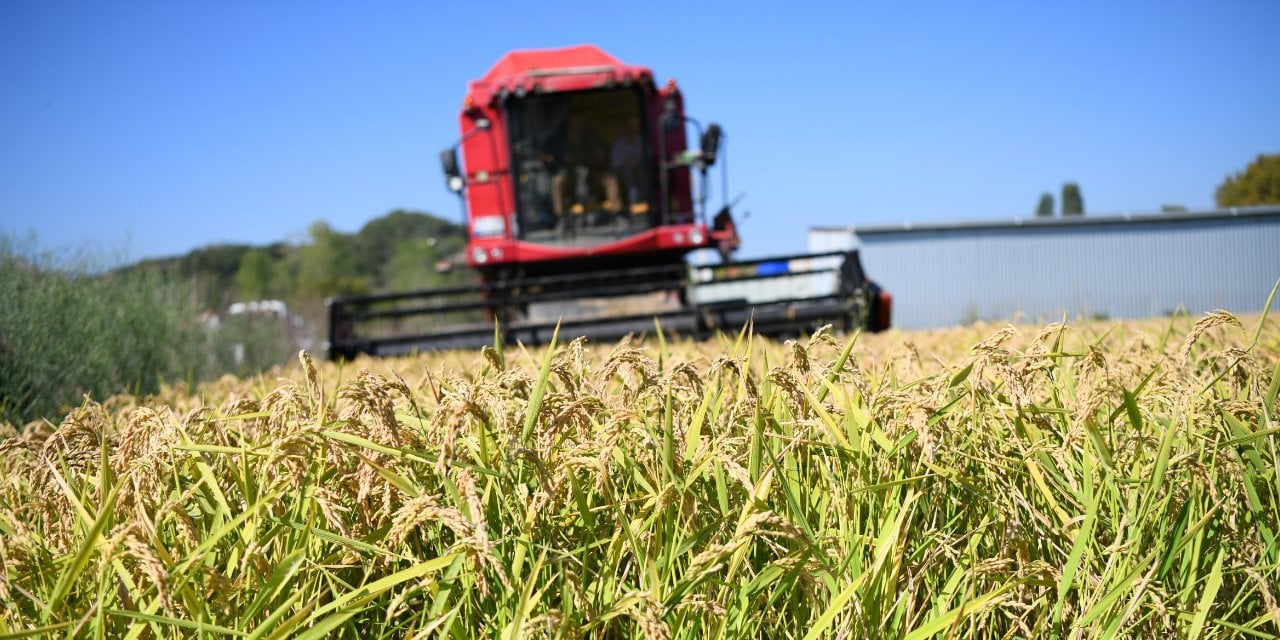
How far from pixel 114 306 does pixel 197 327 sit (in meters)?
2.74

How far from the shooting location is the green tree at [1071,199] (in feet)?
264

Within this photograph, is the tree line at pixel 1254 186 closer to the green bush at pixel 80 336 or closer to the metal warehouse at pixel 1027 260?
the metal warehouse at pixel 1027 260

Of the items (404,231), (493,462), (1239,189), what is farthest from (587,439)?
(404,231)

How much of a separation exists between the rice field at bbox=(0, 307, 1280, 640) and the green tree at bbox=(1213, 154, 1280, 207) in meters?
52.1

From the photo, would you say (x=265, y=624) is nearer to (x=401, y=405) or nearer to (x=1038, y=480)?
(x=401, y=405)

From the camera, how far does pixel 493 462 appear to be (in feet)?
4.89

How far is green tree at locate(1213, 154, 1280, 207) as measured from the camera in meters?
46.8

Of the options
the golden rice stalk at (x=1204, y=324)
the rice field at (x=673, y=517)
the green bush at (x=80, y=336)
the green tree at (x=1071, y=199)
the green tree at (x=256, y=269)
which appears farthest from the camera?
the green tree at (x=1071, y=199)

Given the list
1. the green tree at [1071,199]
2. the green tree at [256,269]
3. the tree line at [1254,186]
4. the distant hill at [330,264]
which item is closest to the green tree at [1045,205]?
the green tree at [1071,199]

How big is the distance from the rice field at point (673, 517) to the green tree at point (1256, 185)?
52135 mm

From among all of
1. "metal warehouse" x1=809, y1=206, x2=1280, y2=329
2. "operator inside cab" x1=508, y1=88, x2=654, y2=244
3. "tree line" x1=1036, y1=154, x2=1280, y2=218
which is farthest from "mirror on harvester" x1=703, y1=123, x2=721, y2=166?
"tree line" x1=1036, y1=154, x2=1280, y2=218

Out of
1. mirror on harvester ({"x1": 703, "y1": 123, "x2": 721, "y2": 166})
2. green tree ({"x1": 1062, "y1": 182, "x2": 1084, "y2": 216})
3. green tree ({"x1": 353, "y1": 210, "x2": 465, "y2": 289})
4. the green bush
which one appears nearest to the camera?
the green bush

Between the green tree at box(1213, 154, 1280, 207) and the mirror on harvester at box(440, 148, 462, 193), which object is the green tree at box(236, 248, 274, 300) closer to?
A: the mirror on harvester at box(440, 148, 462, 193)

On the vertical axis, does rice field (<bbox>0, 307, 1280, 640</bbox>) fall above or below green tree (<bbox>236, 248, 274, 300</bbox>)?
below
